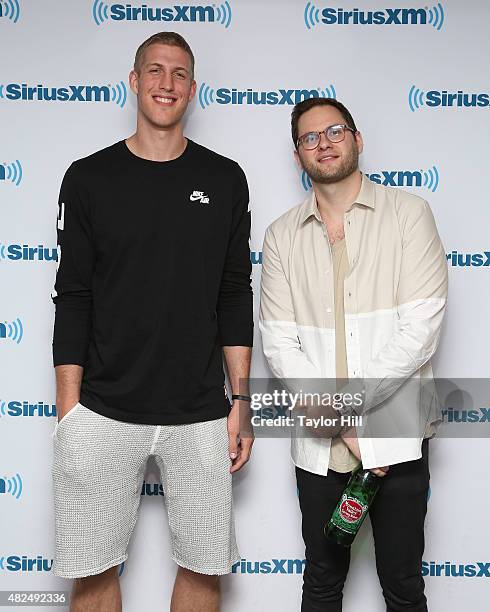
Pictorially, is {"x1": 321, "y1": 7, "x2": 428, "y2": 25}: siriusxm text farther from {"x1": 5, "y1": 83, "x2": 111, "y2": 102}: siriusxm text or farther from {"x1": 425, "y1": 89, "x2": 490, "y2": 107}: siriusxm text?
{"x1": 5, "y1": 83, "x2": 111, "y2": 102}: siriusxm text

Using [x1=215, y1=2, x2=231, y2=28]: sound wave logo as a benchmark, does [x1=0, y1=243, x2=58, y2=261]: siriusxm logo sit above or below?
below

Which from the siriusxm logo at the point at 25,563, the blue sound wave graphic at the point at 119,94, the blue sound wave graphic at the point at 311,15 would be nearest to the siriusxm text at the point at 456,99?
the blue sound wave graphic at the point at 311,15

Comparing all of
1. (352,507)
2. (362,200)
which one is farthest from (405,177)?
(352,507)

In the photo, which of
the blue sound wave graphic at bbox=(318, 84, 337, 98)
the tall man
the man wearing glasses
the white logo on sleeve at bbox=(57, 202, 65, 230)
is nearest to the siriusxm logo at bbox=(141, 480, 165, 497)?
the tall man

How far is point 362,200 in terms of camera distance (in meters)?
1.94

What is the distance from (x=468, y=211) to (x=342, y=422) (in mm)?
890

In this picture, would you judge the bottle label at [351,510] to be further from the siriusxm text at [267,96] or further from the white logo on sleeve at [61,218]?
the siriusxm text at [267,96]

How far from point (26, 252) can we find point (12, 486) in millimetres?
801

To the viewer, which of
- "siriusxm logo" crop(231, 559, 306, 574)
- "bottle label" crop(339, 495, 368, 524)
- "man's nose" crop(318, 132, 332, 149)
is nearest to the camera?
"bottle label" crop(339, 495, 368, 524)

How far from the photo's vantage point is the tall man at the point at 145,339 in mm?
1902

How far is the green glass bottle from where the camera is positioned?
1.84 metres

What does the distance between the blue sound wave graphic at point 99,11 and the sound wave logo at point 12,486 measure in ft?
5.10

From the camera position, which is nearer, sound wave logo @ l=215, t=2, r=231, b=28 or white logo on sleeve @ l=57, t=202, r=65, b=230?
white logo on sleeve @ l=57, t=202, r=65, b=230

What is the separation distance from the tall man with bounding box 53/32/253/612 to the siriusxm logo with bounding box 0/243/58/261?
0.35 metres
